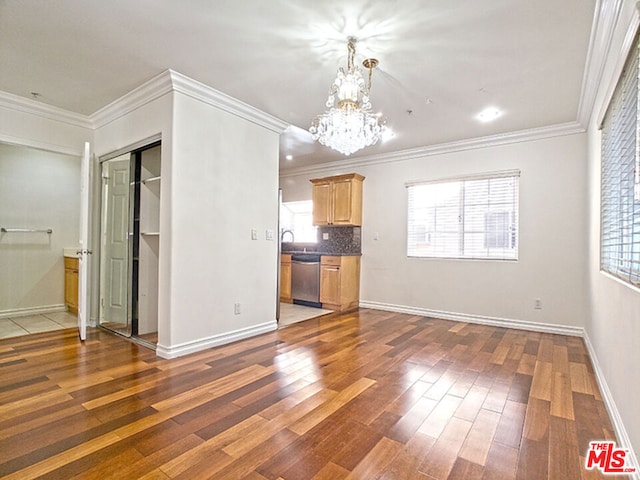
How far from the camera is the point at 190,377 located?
2570 mm

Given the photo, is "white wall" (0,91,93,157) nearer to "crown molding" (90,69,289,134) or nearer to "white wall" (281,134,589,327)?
"crown molding" (90,69,289,134)

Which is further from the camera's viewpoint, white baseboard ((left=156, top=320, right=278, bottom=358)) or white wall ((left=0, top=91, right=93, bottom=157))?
white wall ((left=0, top=91, right=93, bottom=157))

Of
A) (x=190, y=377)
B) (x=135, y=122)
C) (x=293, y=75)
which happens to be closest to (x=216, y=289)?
(x=190, y=377)

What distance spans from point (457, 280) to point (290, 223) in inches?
138

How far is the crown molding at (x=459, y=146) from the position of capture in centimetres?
403

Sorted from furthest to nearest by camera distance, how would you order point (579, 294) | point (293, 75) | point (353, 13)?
point (579, 294) → point (293, 75) → point (353, 13)

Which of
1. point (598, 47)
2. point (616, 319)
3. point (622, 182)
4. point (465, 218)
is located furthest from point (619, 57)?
point (465, 218)

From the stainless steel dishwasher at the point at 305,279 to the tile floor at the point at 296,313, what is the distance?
141 mm

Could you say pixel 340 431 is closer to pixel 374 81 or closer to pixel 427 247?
pixel 374 81

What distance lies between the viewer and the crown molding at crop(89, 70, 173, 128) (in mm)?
3037

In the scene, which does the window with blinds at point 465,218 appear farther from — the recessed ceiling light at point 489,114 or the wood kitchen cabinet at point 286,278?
the wood kitchen cabinet at point 286,278

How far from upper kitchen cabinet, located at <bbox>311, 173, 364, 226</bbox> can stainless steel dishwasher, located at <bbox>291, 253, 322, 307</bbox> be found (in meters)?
0.70

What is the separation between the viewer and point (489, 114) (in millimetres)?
3744

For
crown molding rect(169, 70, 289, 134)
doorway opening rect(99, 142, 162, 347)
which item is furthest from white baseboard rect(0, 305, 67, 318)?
crown molding rect(169, 70, 289, 134)
